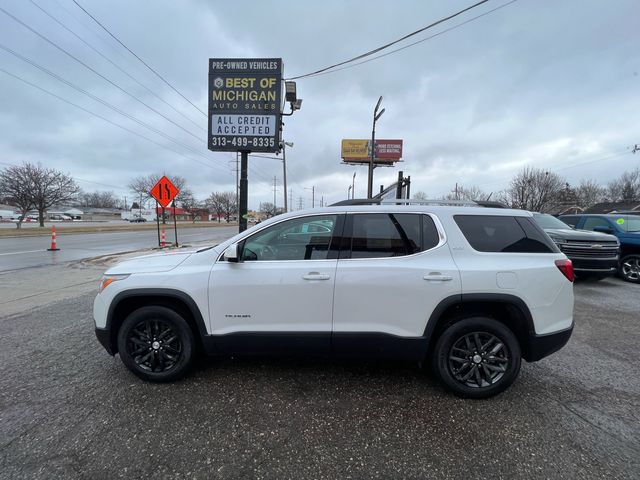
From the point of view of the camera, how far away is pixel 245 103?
991 cm

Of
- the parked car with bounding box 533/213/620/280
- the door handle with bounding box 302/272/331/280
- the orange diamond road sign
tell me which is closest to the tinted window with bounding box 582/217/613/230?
the parked car with bounding box 533/213/620/280

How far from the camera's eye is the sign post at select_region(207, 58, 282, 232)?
31.9ft

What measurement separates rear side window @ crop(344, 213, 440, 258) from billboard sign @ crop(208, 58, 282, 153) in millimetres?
7994

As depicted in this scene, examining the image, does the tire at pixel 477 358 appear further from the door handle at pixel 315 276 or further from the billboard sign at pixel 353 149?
the billboard sign at pixel 353 149

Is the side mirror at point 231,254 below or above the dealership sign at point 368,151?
below

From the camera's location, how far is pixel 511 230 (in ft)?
9.62

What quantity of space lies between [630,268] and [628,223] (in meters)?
1.27

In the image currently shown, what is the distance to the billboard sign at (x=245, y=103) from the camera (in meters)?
9.73

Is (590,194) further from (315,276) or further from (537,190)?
(315,276)

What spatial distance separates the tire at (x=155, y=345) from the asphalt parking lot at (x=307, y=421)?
146 millimetres

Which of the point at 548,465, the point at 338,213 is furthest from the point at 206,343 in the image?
the point at 548,465

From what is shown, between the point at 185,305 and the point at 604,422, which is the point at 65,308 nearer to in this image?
the point at 185,305

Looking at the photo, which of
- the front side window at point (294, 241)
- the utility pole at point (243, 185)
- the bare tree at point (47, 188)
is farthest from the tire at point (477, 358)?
the bare tree at point (47, 188)

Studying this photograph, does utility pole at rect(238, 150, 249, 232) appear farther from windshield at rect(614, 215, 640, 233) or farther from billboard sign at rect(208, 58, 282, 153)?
windshield at rect(614, 215, 640, 233)
